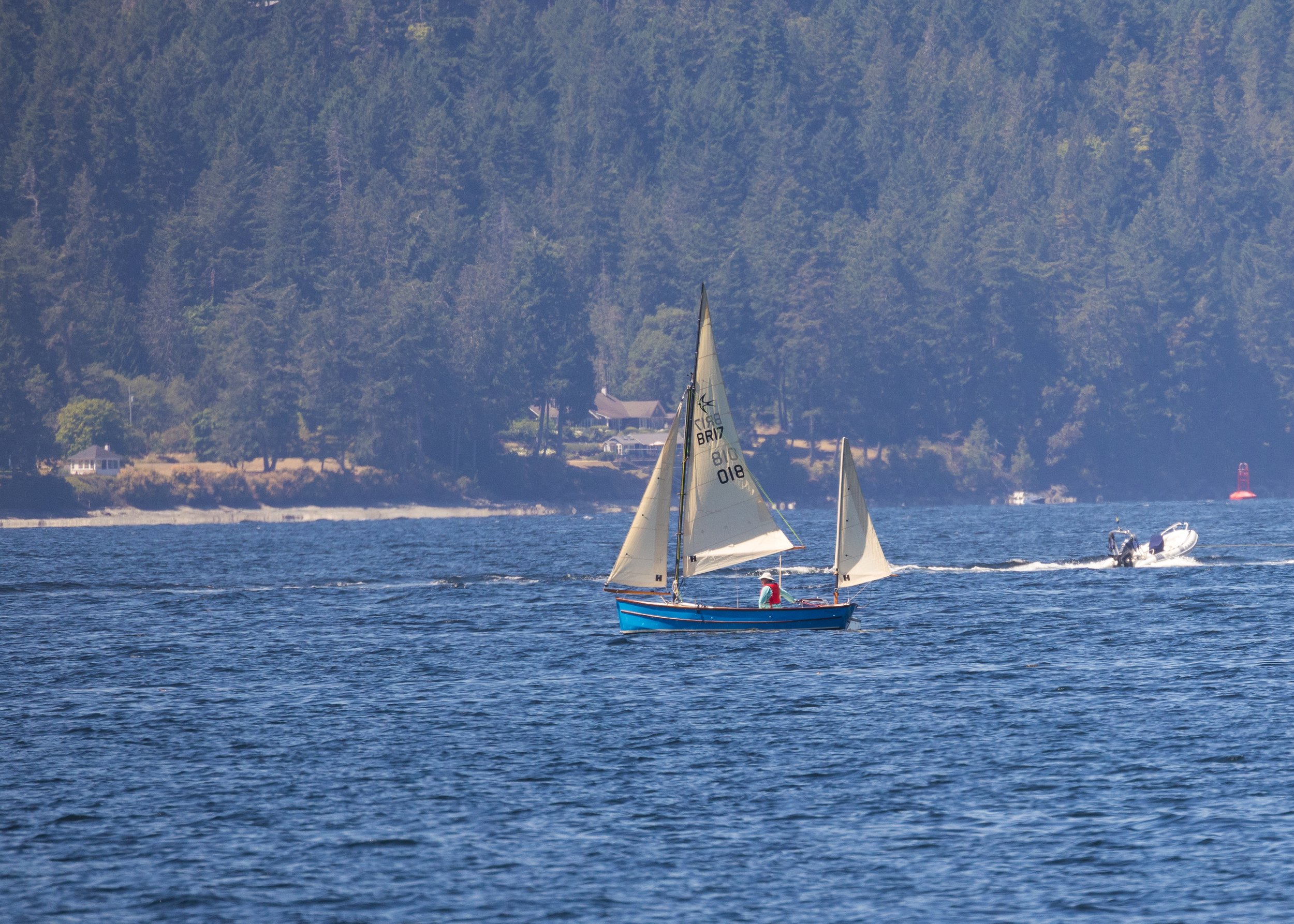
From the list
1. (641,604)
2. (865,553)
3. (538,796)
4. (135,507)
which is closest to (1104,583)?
(865,553)

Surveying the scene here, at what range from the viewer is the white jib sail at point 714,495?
62188mm

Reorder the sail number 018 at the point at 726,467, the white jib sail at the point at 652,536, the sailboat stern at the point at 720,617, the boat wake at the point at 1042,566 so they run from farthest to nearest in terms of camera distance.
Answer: the boat wake at the point at 1042,566 < the sailboat stern at the point at 720,617 < the sail number 018 at the point at 726,467 < the white jib sail at the point at 652,536

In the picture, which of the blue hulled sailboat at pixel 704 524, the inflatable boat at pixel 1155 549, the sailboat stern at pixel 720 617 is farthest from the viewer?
the inflatable boat at pixel 1155 549

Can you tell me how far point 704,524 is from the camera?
2456 inches

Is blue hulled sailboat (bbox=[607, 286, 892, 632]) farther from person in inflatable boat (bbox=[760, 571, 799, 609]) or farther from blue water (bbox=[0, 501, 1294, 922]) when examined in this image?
blue water (bbox=[0, 501, 1294, 922])


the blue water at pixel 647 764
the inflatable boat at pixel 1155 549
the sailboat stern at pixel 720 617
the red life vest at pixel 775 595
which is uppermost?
the inflatable boat at pixel 1155 549

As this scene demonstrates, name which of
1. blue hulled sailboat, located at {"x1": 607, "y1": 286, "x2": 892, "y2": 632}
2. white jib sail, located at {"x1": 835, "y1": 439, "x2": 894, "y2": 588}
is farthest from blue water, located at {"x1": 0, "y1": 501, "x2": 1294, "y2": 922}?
white jib sail, located at {"x1": 835, "y1": 439, "x2": 894, "y2": 588}

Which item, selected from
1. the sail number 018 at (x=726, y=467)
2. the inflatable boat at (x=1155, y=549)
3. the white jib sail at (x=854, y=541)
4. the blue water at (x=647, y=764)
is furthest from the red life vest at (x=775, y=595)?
the inflatable boat at (x=1155, y=549)

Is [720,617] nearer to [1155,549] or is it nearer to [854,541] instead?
[854,541]

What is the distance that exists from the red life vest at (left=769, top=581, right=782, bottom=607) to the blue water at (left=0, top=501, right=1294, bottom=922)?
163 cm

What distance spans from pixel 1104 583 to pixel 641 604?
3581cm

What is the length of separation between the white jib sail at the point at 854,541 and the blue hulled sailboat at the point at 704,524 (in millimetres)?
394

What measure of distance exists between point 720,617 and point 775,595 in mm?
2479

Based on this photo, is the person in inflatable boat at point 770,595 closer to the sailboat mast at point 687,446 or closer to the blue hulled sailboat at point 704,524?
the blue hulled sailboat at point 704,524
